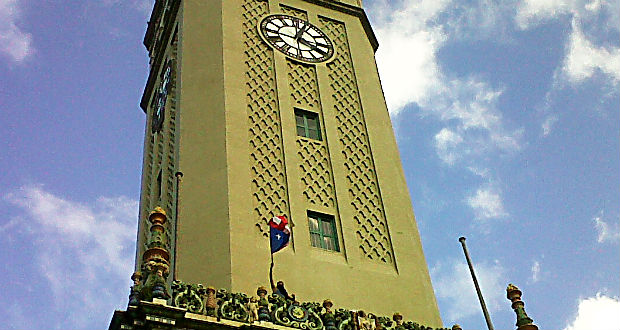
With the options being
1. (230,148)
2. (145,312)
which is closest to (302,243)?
(230,148)

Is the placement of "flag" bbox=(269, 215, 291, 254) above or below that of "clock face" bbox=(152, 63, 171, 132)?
below

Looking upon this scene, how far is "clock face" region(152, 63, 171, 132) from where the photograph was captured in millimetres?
25072

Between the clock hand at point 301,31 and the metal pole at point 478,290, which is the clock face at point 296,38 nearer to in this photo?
the clock hand at point 301,31

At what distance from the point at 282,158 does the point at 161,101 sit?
689 centimetres

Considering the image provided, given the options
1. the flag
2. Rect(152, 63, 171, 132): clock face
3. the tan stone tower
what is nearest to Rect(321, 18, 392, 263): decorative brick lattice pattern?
the tan stone tower

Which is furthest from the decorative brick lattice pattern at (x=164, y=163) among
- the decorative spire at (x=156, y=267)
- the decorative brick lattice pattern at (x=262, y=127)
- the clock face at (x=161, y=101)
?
the decorative spire at (x=156, y=267)

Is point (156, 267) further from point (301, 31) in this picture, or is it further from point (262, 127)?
point (301, 31)

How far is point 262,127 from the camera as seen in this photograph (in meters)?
21.1

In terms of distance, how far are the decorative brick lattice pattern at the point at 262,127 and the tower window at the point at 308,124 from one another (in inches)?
28.9

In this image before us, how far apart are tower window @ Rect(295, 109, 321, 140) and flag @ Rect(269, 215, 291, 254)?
4.97m

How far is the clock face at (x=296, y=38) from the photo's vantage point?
78.7 feet

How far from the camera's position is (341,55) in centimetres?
2523

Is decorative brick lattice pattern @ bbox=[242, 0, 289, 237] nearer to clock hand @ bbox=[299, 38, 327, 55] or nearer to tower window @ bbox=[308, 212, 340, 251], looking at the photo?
tower window @ bbox=[308, 212, 340, 251]

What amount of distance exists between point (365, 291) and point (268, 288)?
262cm
